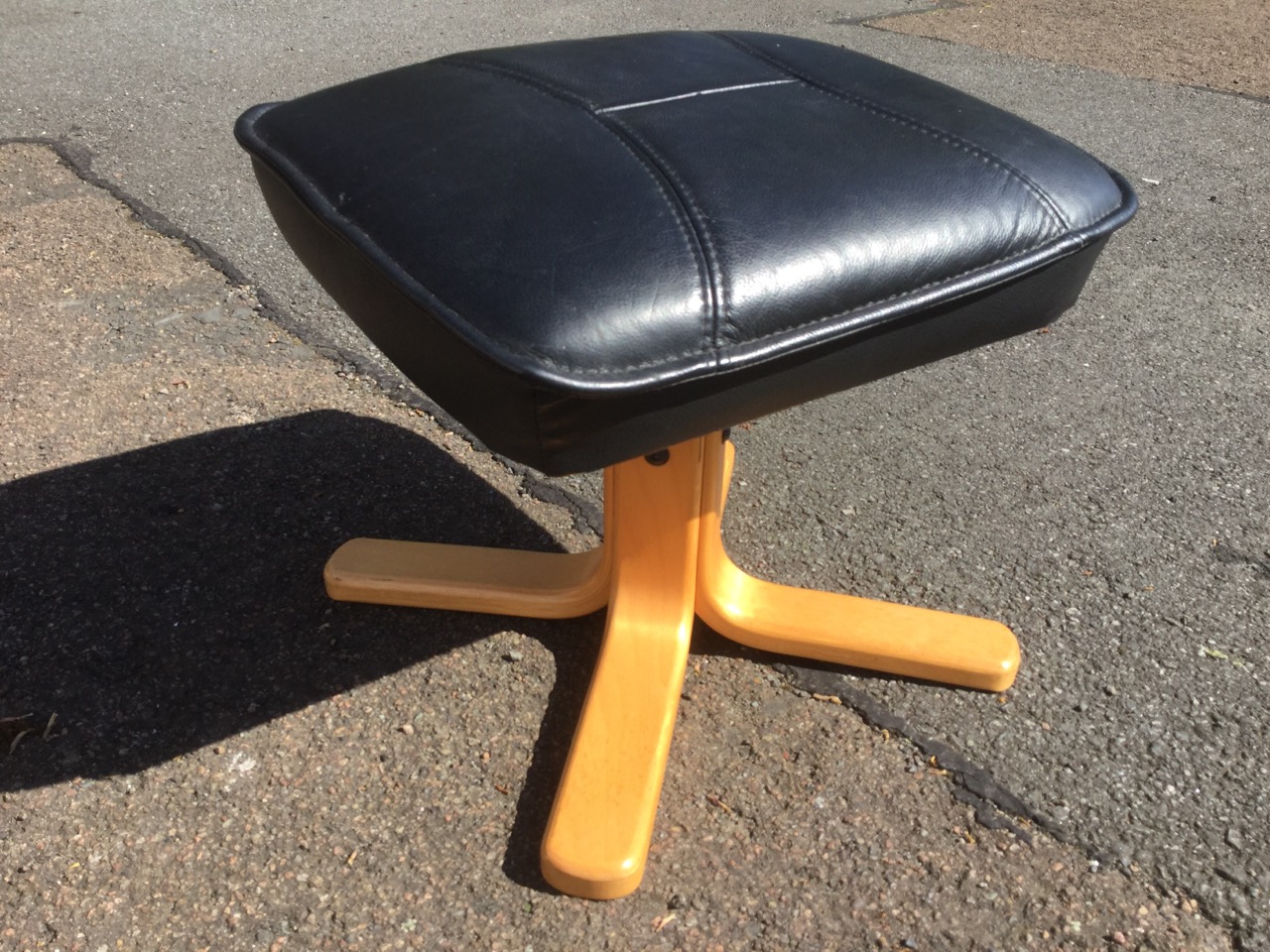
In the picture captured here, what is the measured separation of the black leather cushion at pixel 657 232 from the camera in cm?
83

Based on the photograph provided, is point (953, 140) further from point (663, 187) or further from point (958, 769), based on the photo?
point (958, 769)

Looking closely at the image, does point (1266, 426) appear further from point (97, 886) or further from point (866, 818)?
point (97, 886)

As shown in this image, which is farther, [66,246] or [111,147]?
[111,147]

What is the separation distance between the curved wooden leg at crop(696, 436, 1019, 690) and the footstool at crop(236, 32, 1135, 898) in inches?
5.6

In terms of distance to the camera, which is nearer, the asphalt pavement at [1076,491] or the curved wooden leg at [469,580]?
the asphalt pavement at [1076,491]

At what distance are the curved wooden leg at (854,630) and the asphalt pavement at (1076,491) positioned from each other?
35mm

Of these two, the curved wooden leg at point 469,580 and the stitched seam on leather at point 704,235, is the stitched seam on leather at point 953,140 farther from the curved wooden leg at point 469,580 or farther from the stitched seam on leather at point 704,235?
the curved wooden leg at point 469,580

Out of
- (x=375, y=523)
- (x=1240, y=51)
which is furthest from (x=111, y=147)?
(x=1240, y=51)

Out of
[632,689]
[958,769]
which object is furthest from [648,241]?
[958,769]

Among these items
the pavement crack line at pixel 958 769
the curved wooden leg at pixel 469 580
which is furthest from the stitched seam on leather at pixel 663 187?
the pavement crack line at pixel 958 769

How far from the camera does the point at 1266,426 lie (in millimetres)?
1938

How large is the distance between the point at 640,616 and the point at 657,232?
0.61 meters

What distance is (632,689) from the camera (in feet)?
4.35

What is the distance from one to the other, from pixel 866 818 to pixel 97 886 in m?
0.78
